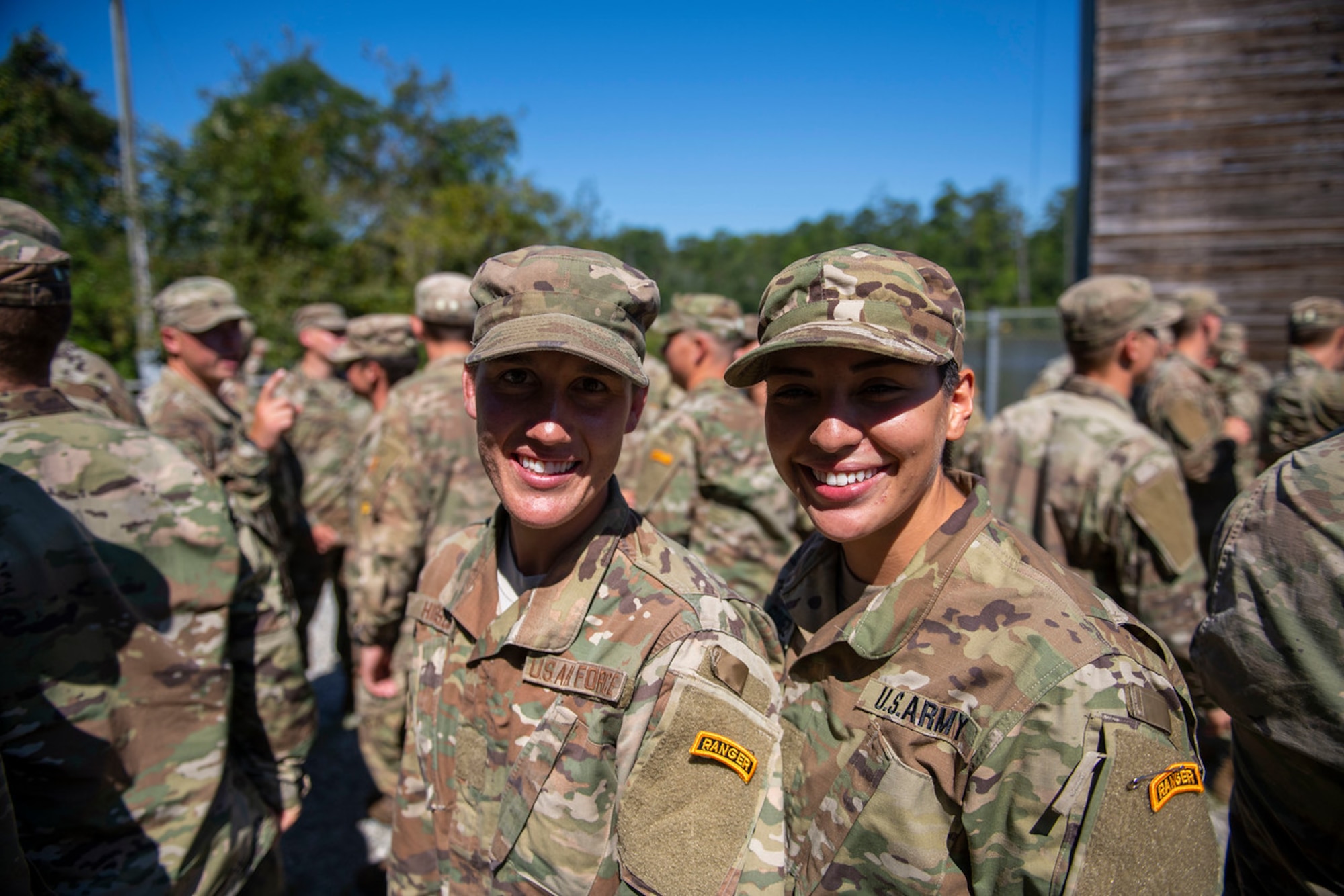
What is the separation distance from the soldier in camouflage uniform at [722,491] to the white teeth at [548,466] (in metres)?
2.31

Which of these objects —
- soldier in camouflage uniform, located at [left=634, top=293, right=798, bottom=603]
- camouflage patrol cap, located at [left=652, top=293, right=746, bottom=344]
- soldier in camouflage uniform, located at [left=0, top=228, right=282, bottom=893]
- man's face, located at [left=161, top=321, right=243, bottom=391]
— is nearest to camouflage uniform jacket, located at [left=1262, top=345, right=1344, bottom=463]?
soldier in camouflage uniform, located at [left=634, top=293, right=798, bottom=603]

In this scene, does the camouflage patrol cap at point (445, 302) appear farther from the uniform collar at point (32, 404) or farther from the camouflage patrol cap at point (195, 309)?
the uniform collar at point (32, 404)

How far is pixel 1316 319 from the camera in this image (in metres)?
5.35

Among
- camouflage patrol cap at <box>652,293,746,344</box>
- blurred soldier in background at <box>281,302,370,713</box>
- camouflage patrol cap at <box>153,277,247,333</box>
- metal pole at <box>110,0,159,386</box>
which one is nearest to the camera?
camouflage patrol cap at <box>153,277,247,333</box>

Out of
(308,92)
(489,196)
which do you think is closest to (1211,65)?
(489,196)

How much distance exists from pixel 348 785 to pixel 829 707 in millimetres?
3861

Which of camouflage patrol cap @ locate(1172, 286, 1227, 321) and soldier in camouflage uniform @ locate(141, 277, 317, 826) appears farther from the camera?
camouflage patrol cap @ locate(1172, 286, 1227, 321)

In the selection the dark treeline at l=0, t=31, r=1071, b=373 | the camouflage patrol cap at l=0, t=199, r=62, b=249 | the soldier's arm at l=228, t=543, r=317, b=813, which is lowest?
the soldier's arm at l=228, t=543, r=317, b=813

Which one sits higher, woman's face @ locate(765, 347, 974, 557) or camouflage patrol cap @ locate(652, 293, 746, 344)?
camouflage patrol cap @ locate(652, 293, 746, 344)

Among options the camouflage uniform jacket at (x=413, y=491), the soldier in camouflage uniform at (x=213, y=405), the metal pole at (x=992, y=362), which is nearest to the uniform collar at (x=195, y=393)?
the soldier in camouflage uniform at (x=213, y=405)

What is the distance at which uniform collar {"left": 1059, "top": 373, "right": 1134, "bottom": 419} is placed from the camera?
350 cm

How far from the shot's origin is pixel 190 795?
2.06 metres

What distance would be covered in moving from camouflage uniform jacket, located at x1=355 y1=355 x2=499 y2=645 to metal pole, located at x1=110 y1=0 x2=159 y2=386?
938cm

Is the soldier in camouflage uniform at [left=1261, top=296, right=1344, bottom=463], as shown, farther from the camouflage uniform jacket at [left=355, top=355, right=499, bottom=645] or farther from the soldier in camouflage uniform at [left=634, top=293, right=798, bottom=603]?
the camouflage uniform jacket at [left=355, top=355, right=499, bottom=645]
